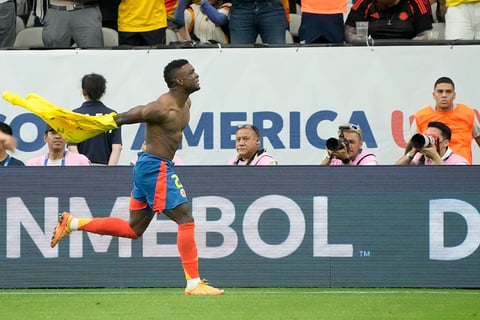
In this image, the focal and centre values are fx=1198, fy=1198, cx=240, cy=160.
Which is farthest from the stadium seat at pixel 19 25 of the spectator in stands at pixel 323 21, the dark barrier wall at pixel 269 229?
the dark barrier wall at pixel 269 229

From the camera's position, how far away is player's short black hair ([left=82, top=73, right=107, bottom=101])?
40.9 feet

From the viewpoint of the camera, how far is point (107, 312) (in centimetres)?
895

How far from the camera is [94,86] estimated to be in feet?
40.9

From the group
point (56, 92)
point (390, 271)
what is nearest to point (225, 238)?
point (390, 271)

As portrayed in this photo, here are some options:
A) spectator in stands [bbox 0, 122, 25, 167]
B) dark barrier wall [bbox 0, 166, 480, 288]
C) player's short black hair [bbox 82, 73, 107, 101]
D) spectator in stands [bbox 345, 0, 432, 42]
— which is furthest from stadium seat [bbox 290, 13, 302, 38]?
spectator in stands [bbox 0, 122, 25, 167]

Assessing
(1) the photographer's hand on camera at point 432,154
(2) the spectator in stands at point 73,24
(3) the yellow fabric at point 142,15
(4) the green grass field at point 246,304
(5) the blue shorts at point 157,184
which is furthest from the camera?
(3) the yellow fabric at point 142,15

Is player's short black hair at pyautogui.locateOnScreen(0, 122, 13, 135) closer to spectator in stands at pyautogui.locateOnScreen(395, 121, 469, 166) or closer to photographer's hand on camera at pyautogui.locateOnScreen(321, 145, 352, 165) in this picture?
photographer's hand on camera at pyautogui.locateOnScreen(321, 145, 352, 165)

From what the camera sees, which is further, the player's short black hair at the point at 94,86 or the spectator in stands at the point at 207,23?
the spectator in stands at the point at 207,23

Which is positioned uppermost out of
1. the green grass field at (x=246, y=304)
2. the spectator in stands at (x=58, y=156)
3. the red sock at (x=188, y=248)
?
the spectator in stands at (x=58, y=156)

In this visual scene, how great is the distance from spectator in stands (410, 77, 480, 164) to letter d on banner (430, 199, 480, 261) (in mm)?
1722

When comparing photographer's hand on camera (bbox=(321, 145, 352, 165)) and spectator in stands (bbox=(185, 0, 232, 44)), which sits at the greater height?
spectator in stands (bbox=(185, 0, 232, 44))

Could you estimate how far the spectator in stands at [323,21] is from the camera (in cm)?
1352

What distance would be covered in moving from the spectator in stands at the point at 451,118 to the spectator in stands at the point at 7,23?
15.4 feet

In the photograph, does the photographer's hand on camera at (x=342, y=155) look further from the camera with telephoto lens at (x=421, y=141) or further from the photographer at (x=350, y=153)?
the camera with telephoto lens at (x=421, y=141)
